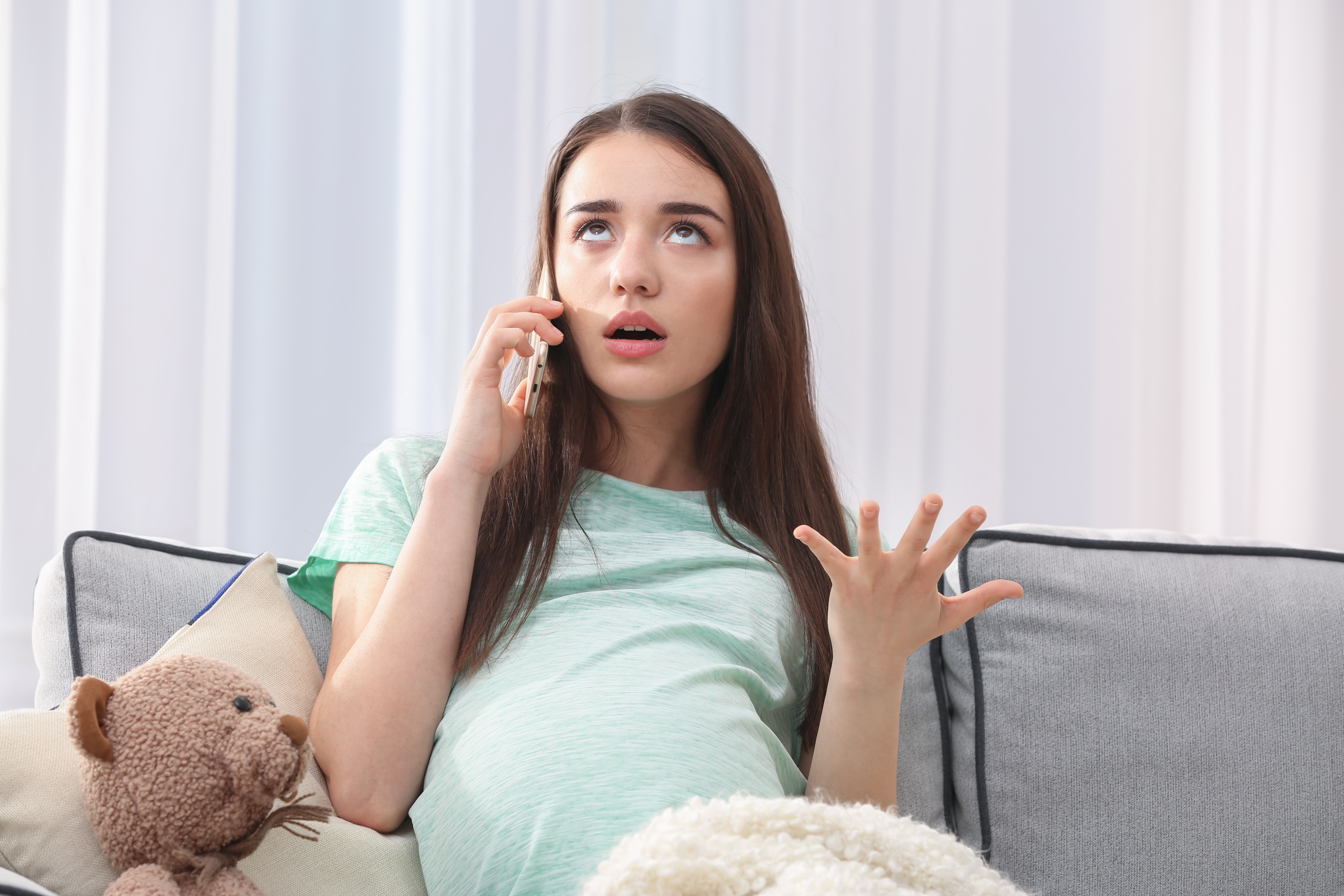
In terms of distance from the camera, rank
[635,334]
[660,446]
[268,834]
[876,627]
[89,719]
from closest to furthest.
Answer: [89,719], [268,834], [876,627], [635,334], [660,446]

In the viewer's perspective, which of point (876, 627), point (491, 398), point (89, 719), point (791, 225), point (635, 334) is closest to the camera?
point (89, 719)

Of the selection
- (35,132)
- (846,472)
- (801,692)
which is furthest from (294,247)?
(801,692)

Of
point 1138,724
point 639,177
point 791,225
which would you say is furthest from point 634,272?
point 791,225

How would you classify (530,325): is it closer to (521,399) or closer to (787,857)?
(521,399)

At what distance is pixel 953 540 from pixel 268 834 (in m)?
0.63

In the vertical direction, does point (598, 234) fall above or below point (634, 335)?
above

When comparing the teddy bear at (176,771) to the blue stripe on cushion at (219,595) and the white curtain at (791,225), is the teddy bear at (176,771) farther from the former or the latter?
the white curtain at (791,225)

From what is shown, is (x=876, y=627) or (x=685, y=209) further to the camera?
(x=685, y=209)

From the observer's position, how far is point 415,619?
37.1 inches

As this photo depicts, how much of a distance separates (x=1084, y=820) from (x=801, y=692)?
0.33m

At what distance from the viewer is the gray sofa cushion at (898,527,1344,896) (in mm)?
1051

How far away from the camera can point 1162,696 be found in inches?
43.0

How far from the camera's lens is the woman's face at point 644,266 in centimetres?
111

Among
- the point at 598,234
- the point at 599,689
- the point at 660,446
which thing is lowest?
the point at 599,689
